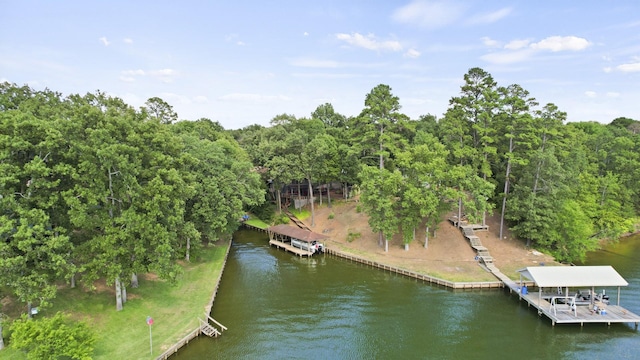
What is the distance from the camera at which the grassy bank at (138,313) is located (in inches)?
800

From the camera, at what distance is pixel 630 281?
32219 mm

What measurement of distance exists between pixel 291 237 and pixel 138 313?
21.5m

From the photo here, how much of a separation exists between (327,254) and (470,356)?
70.9ft

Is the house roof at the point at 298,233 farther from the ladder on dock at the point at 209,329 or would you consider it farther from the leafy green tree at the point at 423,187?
the ladder on dock at the point at 209,329

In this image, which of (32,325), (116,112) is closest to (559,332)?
(32,325)

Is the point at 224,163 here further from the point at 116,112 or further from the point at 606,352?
the point at 606,352

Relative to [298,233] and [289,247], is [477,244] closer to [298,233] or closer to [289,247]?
[298,233]

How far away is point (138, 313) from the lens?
23.9 meters

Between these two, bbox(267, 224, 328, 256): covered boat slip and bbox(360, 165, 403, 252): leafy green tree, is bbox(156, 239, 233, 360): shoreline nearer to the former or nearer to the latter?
bbox(267, 224, 328, 256): covered boat slip

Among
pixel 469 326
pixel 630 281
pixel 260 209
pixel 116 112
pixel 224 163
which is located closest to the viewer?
pixel 116 112

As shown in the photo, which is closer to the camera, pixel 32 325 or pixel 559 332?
pixel 32 325

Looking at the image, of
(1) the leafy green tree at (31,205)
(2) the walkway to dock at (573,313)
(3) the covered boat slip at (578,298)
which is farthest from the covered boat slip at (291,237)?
(1) the leafy green tree at (31,205)

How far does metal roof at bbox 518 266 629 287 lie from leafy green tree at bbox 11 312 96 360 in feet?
92.8

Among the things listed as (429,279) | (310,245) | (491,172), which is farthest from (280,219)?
(491,172)
